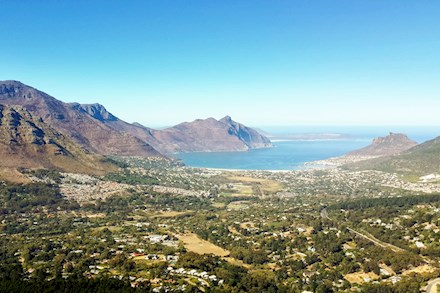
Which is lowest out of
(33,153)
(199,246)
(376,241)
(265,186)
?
(265,186)

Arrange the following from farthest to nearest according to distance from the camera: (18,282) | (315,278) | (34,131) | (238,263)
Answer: (34,131) → (238,263) → (315,278) → (18,282)

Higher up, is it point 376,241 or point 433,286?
point 433,286

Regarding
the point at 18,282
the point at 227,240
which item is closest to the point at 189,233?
the point at 227,240

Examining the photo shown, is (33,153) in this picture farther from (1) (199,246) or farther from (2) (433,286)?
(2) (433,286)

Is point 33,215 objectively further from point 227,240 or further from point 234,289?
point 234,289

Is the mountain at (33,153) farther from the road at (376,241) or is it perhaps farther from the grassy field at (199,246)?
the road at (376,241)

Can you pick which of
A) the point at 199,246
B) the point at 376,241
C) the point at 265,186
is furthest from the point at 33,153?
the point at 376,241

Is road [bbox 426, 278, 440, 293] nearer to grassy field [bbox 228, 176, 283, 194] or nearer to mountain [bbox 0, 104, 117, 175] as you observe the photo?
grassy field [bbox 228, 176, 283, 194]

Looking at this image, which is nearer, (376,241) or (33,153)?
(376,241)

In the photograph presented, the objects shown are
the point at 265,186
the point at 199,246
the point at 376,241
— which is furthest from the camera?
the point at 265,186
